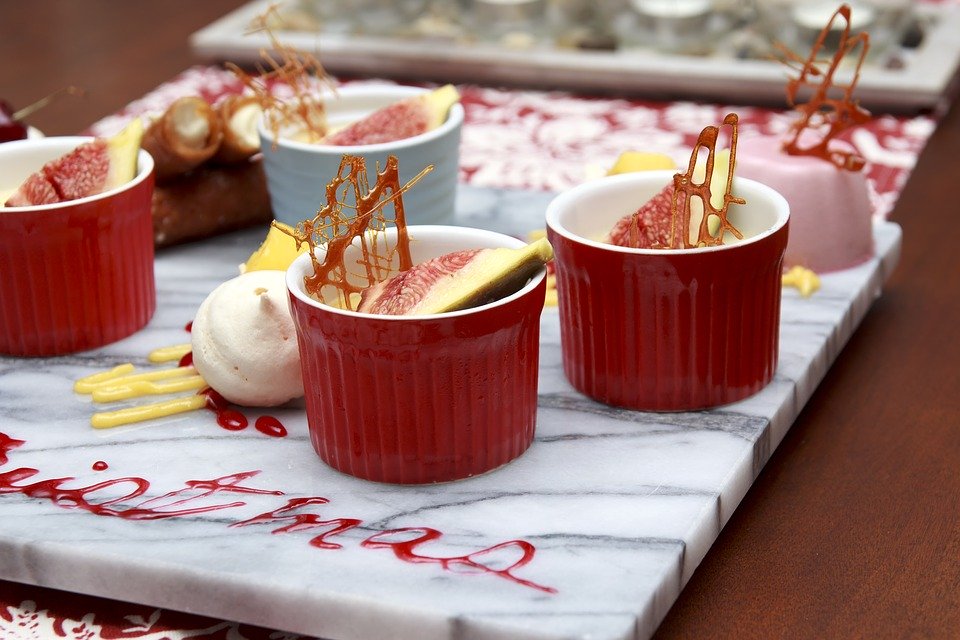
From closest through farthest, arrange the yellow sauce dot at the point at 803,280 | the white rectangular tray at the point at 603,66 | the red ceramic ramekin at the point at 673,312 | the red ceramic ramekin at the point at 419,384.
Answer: the red ceramic ramekin at the point at 419,384
the red ceramic ramekin at the point at 673,312
the yellow sauce dot at the point at 803,280
the white rectangular tray at the point at 603,66

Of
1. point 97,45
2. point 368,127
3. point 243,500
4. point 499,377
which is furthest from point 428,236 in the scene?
point 97,45

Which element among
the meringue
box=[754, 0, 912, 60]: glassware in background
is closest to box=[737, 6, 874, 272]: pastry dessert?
the meringue

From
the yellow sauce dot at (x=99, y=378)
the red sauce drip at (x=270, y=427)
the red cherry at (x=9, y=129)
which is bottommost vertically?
the red sauce drip at (x=270, y=427)

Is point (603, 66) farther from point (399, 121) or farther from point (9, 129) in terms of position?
point (9, 129)

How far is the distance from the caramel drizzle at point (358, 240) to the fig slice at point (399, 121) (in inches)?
14.4

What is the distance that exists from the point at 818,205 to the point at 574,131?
87 cm

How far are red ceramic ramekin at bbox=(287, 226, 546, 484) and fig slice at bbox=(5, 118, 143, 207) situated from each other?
35 cm

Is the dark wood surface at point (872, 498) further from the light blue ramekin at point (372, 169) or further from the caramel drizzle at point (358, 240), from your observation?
the light blue ramekin at point (372, 169)

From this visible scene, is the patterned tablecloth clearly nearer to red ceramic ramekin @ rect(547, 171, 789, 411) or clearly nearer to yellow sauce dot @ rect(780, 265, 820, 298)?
yellow sauce dot @ rect(780, 265, 820, 298)

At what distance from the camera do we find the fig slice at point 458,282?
44.6 inches

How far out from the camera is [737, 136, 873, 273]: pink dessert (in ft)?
5.01

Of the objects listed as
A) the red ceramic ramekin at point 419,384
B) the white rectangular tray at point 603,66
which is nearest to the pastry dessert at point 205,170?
the red ceramic ramekin at point 419,384

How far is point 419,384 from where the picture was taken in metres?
1.13

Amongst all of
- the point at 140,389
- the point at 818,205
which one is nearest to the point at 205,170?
the point at 140,389
